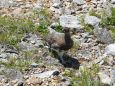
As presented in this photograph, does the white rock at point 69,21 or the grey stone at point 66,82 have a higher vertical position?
the white rock at point 69,21

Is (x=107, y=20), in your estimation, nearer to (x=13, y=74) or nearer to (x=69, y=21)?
(x=69, y=21)

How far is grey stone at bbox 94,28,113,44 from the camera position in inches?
549

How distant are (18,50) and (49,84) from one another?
2003 millimetres

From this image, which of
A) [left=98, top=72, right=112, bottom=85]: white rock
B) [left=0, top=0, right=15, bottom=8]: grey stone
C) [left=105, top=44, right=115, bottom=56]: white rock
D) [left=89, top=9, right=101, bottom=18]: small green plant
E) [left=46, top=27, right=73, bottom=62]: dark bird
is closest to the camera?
[left=98, top=72, right=112, bottom=85]: white rock

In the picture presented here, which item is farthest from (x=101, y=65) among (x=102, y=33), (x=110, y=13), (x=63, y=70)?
(x=110, y=13)

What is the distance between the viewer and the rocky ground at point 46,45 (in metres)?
12.0

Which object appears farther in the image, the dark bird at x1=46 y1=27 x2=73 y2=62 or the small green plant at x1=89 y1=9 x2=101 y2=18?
the small green plant at x1=89 y1=9 x2=101 y2=18

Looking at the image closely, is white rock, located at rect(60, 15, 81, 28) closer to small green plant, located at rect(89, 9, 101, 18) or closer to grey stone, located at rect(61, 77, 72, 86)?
small green plant, located at rect(89, 9, 101, 18)

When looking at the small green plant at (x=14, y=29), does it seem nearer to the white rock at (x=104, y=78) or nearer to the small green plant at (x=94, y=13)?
the small green plant at (x=94, y=13)

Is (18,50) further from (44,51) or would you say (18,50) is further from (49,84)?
(49,84)

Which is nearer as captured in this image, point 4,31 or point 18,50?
point 18,50

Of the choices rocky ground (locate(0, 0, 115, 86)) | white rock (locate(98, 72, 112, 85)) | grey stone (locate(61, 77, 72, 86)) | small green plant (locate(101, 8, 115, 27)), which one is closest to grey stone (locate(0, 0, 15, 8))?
A: rocky ground (locate(0, 0, 115, 86))

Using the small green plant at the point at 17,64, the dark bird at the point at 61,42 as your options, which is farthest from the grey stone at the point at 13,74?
the dark bird at the point at 61,42

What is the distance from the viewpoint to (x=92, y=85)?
11352 mm
